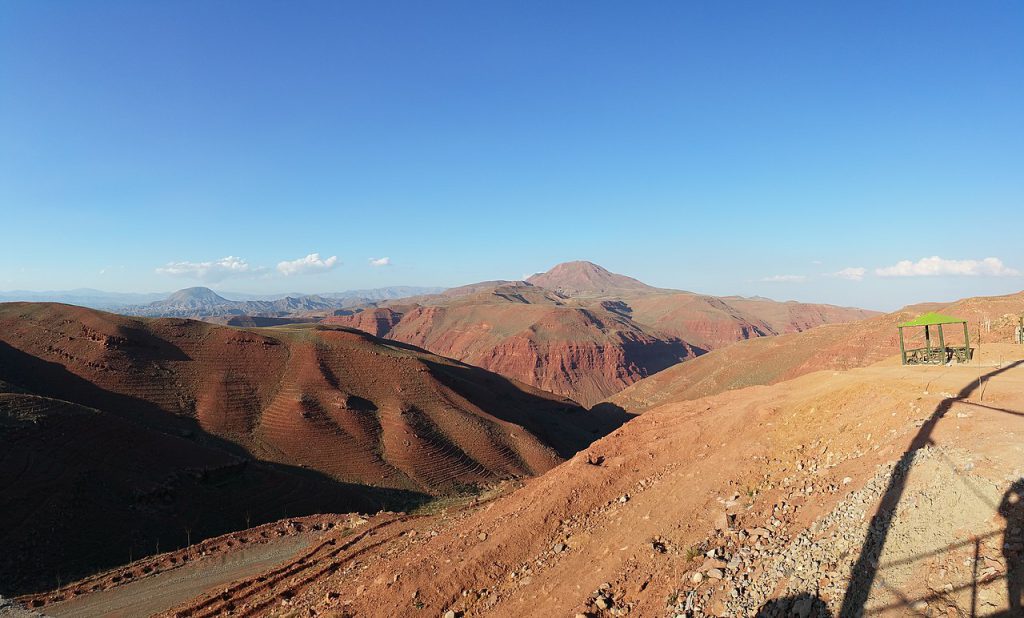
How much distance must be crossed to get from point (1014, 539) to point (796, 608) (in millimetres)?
2617

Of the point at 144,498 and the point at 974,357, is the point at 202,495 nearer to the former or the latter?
the point at 144,498

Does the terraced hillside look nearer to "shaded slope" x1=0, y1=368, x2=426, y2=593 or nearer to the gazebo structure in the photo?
"shaded slope" x1=0, y1=368, x2=426, y2=593

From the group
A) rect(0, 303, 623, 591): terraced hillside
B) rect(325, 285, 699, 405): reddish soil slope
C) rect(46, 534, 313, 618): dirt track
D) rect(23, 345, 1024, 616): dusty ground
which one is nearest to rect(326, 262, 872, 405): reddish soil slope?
rect(325, 285, 699, 405): reddish soil slope

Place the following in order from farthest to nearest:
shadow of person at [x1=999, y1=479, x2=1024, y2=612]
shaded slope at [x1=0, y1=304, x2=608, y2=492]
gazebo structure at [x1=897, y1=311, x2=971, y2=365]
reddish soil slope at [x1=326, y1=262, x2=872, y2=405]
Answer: reddish soil slope at [x1=326, y1=262, x2=872, y2=405] → shaded slope at [x1=0, y1=304, x2=608, y2=492] → gazebo structure at [x1=897, y1=311, x2=971, y2=365] → shadow of person at [x1=999, y1=479, x2=1024, y2=612]

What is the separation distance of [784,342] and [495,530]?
251 ft

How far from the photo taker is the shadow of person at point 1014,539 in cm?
500

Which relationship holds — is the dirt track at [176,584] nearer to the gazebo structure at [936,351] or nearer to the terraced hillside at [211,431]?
the terraced hillside at [211,431]

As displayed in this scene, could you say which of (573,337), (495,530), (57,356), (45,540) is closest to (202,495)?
(45,540)

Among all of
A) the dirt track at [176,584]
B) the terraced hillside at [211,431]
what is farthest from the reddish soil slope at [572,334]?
the dirt track at [176,584]

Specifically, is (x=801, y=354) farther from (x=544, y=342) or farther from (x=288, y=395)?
(x=288, y=395)

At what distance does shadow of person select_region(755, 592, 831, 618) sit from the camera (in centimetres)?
601

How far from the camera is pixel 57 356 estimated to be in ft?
137

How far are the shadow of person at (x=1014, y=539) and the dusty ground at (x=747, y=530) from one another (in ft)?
0.08

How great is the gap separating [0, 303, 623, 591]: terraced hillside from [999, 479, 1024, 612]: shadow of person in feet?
89.4
